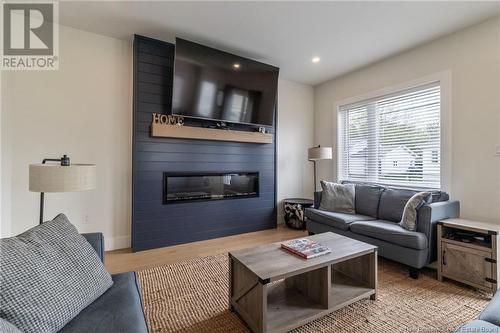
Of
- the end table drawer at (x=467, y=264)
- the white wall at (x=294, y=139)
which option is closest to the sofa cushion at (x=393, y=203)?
the end table drawer at (x=467, y=264)

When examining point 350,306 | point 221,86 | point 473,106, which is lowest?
point 350,306

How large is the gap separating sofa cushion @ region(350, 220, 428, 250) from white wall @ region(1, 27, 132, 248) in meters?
2.90

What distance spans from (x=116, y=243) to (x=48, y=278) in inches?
87.0

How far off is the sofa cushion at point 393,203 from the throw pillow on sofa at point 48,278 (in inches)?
116

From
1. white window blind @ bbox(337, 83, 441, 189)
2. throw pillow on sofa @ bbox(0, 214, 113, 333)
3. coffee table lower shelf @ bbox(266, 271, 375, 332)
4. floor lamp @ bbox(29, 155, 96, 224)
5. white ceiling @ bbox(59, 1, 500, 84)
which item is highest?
white ceiling @ bbox(59, 1, 500, 84)

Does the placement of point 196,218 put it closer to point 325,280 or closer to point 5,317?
point 325,280

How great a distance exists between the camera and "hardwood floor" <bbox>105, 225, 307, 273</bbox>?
259 cm

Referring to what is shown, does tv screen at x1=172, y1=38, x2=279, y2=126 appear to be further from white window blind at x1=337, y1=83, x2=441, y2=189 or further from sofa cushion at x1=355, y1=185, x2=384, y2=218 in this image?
sofa cushion at x1=355, y1=185, x2=384, y2=218

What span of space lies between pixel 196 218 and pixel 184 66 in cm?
201

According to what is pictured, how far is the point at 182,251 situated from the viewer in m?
2.99

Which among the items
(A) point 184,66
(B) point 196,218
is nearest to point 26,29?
(A) point 184,66

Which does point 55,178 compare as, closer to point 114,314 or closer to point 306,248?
point 114,314

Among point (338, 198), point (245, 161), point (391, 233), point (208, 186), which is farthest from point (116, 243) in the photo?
point (391, 233)

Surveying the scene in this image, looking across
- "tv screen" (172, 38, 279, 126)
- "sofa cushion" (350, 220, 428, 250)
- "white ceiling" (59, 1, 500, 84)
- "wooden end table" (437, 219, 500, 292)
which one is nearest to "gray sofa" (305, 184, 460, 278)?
"sofa cushion" (350, 220, 428, 250)
